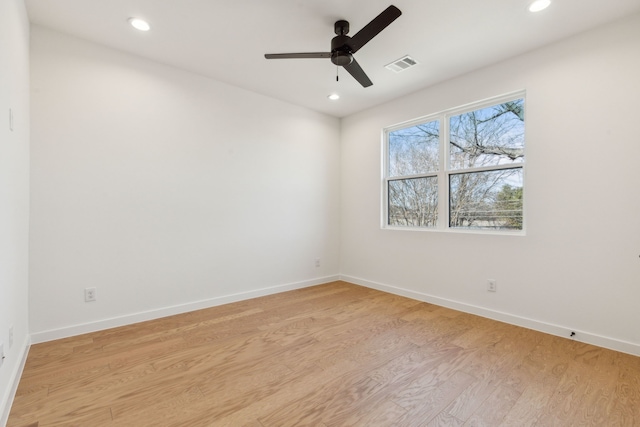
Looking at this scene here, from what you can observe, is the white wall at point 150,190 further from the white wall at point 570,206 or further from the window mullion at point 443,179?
the white wall at point 570,206

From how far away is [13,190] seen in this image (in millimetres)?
1874

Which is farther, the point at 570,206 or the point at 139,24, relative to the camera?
the point at 570,206

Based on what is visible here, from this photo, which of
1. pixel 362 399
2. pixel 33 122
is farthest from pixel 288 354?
pixel 33 122

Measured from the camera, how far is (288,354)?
2301 mm

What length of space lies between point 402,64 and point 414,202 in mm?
1706

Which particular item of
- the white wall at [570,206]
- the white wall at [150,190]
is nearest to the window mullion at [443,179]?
the white wall at [570,206]

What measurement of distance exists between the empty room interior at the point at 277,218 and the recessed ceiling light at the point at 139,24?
0.21ft

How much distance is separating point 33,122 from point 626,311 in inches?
199

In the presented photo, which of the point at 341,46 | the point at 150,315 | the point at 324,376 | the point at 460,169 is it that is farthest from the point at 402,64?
the point at 150,315

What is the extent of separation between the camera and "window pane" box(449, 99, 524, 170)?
3.03 meters

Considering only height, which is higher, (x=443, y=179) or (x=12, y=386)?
(x=443, y=179)

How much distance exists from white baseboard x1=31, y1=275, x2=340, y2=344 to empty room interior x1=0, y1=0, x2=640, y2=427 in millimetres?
20

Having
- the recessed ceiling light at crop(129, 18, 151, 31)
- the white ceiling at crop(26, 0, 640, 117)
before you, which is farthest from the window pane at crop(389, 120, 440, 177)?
the recessed ceiling light at crop(129, 18, 151, 31)

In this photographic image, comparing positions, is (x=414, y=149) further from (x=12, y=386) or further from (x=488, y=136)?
(x=12, y=386)
